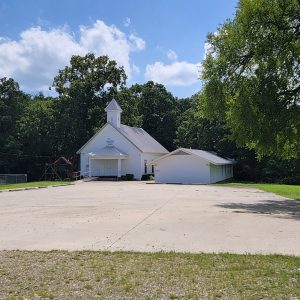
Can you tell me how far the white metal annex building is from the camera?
163 feet

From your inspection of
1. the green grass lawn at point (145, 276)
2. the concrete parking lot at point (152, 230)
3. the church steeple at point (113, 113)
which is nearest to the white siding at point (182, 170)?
the church steeple at point (113, 113)

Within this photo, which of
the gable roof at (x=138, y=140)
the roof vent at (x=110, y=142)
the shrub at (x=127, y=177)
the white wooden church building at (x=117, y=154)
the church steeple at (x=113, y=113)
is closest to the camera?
the shrub at (x=127, y=177)

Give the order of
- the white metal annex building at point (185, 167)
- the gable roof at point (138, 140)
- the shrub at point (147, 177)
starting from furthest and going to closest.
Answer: the gable roof at point (138, 140) → the shrub at point (147, 177) → the white metal annex building at point (185, 167)

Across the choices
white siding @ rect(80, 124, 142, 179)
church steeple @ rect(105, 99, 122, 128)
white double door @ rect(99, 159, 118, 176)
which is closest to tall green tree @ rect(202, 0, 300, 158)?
white siding @ rect(80, 124, 142, 179)

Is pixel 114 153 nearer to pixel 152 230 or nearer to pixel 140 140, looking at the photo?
pixel 140 140

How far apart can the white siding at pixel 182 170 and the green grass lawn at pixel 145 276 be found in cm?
4085

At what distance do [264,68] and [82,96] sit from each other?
4444 cm

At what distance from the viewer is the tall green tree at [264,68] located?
22344 mm

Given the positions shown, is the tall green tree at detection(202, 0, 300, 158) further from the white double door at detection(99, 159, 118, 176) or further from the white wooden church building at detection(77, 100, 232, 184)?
the white double door at detection(99, 159, 118, 176)

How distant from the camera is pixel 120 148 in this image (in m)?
58.7

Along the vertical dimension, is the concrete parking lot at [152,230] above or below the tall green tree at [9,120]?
below

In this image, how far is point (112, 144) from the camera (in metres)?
59.0

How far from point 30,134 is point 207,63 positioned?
4651 centimetres

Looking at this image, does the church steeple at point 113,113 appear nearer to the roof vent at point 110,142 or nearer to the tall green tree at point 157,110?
the roof vent at point 110,142
